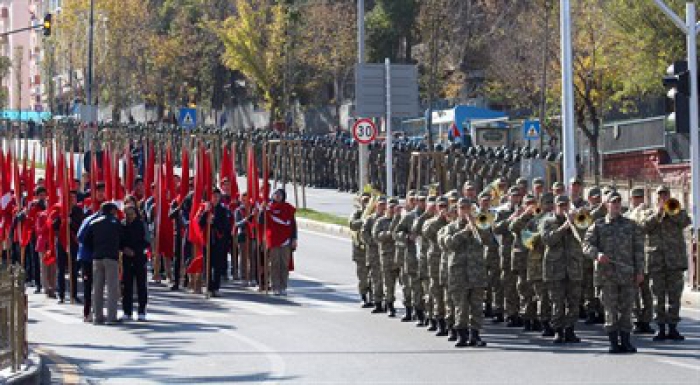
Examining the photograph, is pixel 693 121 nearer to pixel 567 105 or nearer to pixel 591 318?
pixel 591 318

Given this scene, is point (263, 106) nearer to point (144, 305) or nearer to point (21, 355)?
point (144, 305)

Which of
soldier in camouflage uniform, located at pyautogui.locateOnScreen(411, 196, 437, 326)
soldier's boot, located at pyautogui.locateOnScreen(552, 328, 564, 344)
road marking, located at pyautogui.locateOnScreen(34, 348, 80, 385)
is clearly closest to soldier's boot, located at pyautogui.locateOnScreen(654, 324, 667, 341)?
soldier's boot, located at pyautogui.locateOnScreen(552, 328, 564, 344)

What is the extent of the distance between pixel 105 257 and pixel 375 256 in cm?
384

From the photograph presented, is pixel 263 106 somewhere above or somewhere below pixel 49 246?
above

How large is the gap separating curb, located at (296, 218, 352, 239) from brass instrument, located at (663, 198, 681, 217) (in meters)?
18.1

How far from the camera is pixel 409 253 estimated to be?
20.4 metres

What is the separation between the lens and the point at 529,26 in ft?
178

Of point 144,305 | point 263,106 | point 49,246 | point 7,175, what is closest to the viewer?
point 144,305

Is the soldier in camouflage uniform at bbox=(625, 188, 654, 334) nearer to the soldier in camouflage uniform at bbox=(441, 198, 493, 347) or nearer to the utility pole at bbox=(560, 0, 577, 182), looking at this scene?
the soldier in camouflage uniform at bbox=(441, 198, 493, 347)

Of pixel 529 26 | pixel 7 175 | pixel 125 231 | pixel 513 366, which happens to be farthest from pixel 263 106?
pixel 513 366

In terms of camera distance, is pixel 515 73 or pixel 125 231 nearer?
pixel 125 231

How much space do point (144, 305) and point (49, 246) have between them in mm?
4000

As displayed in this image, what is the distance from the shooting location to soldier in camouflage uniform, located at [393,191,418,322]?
20.4 meters

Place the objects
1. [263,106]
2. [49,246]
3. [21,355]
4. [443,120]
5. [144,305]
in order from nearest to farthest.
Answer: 1. [21,355]
2. [144,305]
3. [49,246]
4. [443,120]
5. [263,106]
